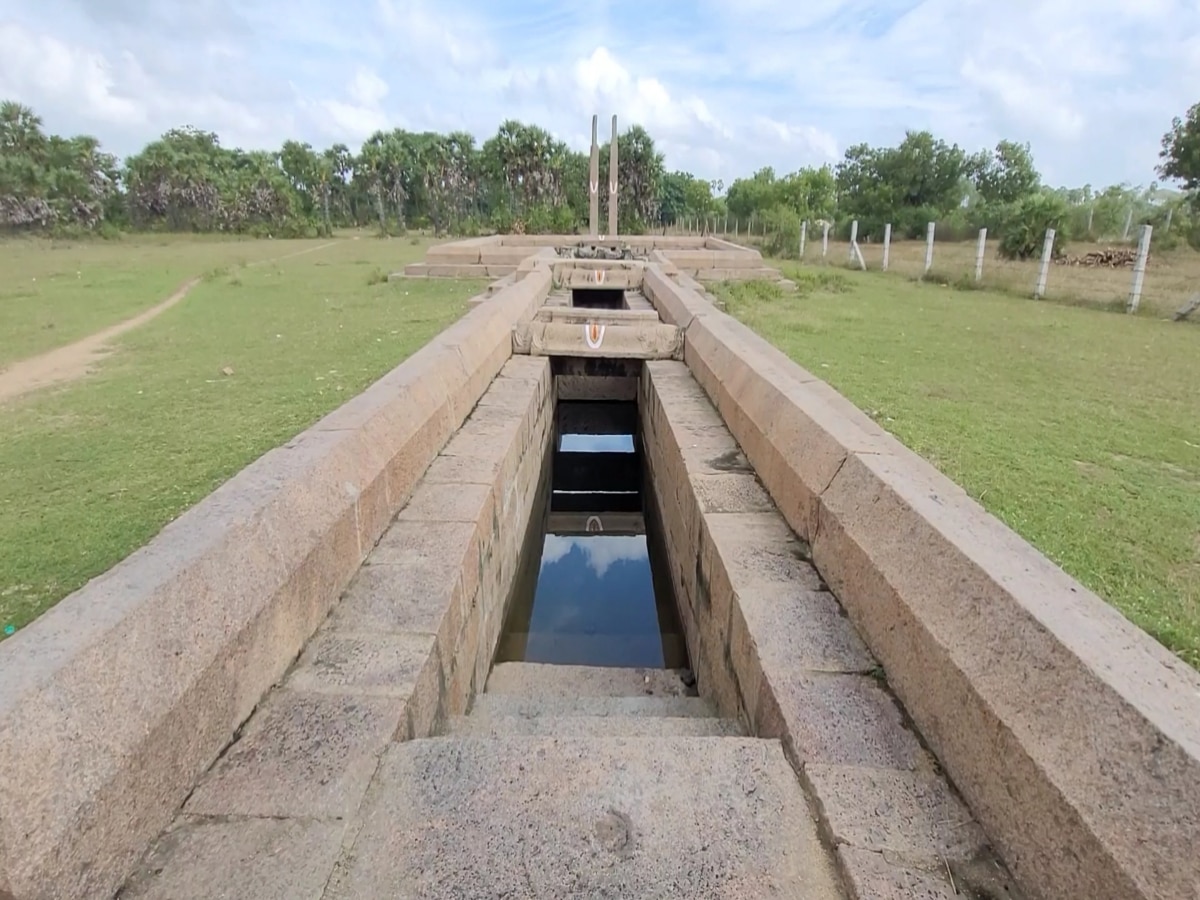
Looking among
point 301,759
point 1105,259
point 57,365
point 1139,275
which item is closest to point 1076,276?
point 1139,275

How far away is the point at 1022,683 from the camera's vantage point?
159cm

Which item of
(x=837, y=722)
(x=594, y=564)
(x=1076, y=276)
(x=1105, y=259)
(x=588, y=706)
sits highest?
(x=1105, y=259)

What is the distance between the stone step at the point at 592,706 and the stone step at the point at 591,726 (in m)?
0.29

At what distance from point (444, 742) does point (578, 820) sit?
47 cm

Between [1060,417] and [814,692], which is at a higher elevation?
[1060,417]

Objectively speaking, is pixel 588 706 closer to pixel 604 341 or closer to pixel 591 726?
pixel 591 726

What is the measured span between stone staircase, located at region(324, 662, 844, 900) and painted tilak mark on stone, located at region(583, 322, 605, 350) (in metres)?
5.64

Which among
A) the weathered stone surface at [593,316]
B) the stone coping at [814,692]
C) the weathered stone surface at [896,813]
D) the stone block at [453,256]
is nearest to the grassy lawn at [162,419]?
the weathered stone surface at [593,316]

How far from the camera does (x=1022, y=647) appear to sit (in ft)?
5.37

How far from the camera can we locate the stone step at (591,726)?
96.8 inches

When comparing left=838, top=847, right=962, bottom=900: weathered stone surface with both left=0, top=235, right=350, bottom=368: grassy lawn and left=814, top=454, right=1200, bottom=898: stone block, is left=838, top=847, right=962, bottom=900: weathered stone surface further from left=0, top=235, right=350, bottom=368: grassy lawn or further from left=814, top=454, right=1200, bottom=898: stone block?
left=0, top=235, right=350, bottom=368: grassy lawn

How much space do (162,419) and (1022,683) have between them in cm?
531

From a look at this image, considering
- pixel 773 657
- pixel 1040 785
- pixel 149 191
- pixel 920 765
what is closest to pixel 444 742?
pixel 773 657

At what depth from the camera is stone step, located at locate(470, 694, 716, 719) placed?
9.73 feet
